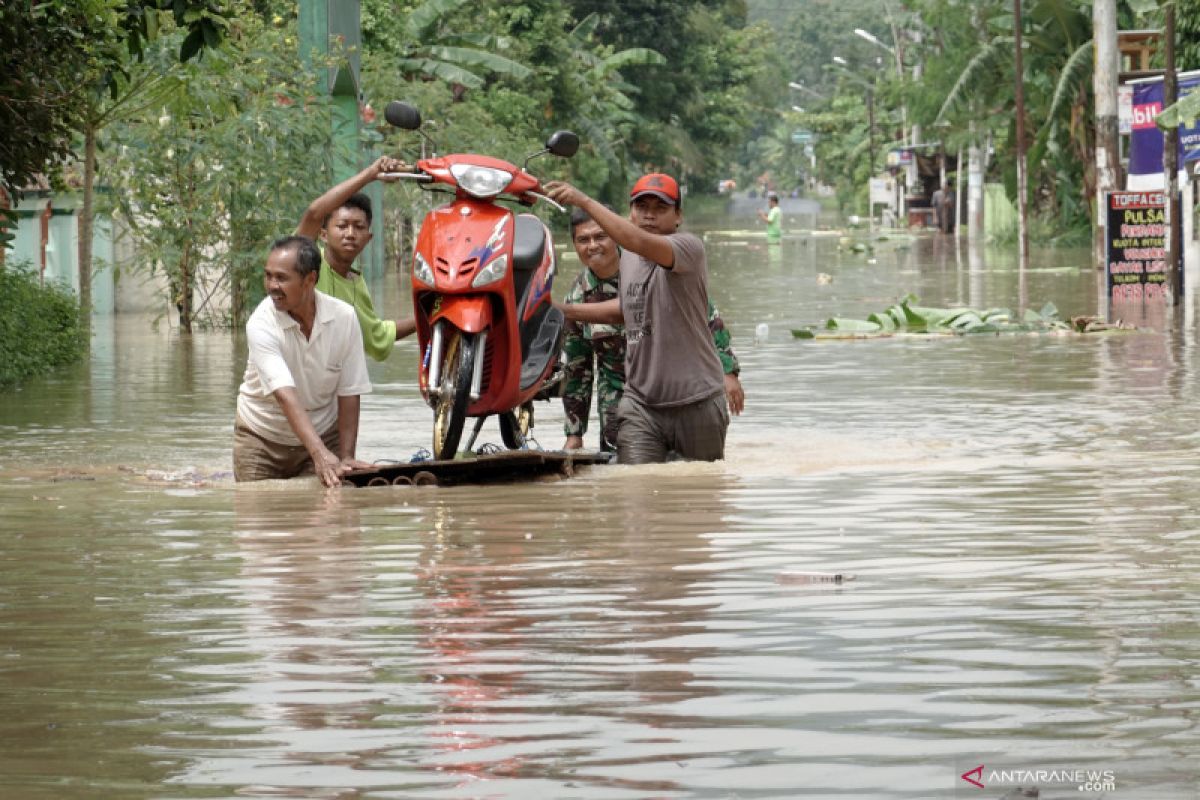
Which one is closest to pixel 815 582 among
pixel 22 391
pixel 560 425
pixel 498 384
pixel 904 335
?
pixel 498 384

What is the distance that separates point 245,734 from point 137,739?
0.23m

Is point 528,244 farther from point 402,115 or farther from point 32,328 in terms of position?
point 32,328

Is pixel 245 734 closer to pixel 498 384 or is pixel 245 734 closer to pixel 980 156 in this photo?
pixel 498 384

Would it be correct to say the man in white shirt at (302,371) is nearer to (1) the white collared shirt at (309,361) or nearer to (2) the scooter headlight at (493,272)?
(1) the white collared shirt at (309,361)

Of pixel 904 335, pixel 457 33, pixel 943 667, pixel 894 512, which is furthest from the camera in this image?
pixel 457 33

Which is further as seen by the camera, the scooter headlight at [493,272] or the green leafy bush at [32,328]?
the green leafy bush at [32,328]

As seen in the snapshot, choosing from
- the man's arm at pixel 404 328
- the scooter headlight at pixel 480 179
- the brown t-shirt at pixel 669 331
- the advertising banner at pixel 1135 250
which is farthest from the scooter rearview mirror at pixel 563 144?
the advertising banner at pixel 1135 250

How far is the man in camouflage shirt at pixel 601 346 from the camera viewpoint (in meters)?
10.5

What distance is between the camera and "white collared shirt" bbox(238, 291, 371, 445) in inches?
366

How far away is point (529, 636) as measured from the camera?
6.14 metres

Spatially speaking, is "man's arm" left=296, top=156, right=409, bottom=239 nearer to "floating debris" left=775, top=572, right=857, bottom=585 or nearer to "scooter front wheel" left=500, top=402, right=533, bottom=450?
"scooter front wheel" left=500, top=402, right=533, bottom=450

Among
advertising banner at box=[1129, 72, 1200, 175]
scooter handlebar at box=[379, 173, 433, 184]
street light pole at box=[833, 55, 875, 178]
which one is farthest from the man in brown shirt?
street light pole at box=[833, 55, 875, 178]

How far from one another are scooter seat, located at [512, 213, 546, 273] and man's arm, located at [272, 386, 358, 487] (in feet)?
3.89

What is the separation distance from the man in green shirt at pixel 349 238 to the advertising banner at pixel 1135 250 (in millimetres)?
18197
